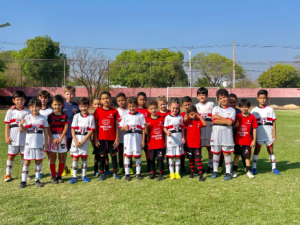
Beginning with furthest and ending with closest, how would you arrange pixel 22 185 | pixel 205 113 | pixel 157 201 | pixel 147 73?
pixel 147 73 → pixel 205 113 → pixel 22 185 → pixel 157 201

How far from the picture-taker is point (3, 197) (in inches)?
155

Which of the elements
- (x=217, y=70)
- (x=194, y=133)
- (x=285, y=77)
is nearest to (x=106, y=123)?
(x=194, y=133)

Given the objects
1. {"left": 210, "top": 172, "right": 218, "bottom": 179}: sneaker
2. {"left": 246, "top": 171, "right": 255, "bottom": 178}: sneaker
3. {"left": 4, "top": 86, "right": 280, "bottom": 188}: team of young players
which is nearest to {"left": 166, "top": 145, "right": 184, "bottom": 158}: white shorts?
{"left": 4, "top": 86, "right": 280, "bottom": 188}: team of young players

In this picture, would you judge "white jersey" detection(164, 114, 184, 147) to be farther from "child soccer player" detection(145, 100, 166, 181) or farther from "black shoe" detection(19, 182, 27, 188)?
→ "black shoe" detection(19, 182, 27, 188)

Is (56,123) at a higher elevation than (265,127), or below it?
higher

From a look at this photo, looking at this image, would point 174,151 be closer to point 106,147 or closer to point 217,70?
point 106,147

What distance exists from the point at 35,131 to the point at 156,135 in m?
2.12

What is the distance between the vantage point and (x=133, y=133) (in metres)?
4.85

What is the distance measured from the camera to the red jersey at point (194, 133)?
493 centimetres

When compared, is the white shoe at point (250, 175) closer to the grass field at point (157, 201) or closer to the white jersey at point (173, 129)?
the grass field at point (157, 201)

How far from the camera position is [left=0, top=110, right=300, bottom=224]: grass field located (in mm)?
3188

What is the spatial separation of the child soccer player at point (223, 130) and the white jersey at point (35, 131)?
3.02 m

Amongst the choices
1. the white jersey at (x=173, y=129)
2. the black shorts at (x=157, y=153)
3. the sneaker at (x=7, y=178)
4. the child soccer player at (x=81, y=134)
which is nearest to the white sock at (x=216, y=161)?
the white jersey at (x=173, y=129)

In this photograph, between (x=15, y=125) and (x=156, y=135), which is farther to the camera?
(x=156, y=135)
